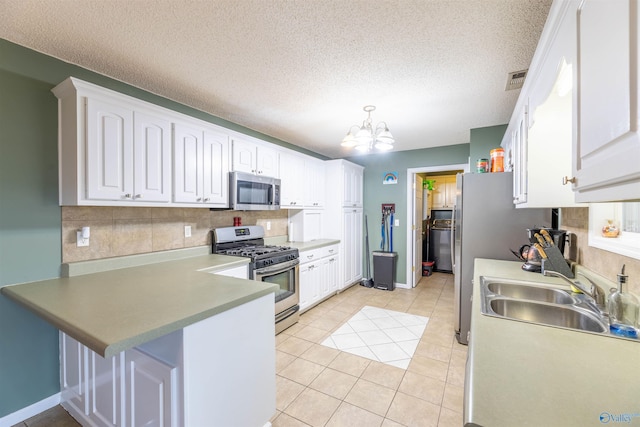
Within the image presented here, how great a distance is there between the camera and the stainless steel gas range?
9.28ft

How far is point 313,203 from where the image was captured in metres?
4.23

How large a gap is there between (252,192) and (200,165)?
25.9 inches

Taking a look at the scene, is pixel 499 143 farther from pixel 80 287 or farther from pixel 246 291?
pixel 80 287

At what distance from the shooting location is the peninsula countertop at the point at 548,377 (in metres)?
0.63

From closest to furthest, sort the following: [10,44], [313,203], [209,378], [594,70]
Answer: [594,70] < [209,378] < [10,44] < [313,203]

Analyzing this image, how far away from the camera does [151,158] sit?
2.16 meters

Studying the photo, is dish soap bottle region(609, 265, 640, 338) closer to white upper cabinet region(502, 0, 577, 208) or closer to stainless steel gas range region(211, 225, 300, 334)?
white upper cabinet region(502, 0, 577, 208)

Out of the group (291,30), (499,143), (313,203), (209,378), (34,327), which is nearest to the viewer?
(209,378)

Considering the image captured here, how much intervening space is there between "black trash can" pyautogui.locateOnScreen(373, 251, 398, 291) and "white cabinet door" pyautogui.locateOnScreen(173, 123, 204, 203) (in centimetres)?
319

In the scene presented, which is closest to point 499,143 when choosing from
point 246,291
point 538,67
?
point 538,67

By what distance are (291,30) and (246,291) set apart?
1.55 m

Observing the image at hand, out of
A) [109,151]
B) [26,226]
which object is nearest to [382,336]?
[109,151]

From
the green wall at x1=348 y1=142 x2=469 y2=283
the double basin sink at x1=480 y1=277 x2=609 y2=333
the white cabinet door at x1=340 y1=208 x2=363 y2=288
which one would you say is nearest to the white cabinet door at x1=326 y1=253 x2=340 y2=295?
the white cabinet door at x1=340 y1=208 x2=363 y2=288

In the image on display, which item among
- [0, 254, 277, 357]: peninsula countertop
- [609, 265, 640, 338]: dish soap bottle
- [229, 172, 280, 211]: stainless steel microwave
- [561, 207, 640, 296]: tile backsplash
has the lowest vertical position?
[0, 254, 277, 357]: peninsula countertop
